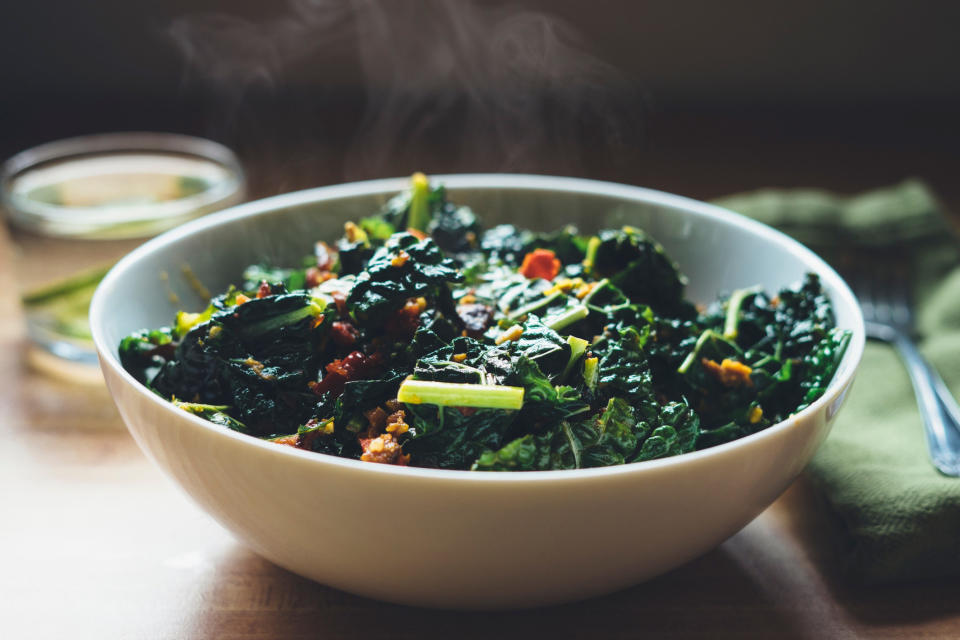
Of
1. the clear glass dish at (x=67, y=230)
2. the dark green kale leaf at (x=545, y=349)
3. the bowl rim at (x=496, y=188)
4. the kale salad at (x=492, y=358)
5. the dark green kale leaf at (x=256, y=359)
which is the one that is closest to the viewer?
the bowl rim at (x=496, y=188)

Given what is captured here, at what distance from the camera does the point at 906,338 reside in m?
3.00

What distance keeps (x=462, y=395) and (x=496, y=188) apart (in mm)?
1301

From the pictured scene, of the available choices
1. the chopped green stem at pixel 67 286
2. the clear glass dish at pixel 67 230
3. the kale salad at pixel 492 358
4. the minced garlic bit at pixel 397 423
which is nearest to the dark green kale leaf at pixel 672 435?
the kale salad at pixel 492 358

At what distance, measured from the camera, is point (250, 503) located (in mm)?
1687

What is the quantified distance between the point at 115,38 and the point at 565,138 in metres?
3.22

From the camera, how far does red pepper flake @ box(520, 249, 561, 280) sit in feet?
8.11

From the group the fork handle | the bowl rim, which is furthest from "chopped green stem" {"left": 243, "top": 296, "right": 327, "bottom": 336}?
the fork handle

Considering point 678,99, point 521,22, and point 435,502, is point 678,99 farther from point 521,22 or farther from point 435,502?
point 435,502

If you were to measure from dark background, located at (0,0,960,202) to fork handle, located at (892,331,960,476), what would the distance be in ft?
6.12

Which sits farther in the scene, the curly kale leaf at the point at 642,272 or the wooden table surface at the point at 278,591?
the curly kale leaf at the point at 642,272

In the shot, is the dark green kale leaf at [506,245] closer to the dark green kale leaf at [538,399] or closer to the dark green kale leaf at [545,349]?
the dark green kale leaf at [545,349]

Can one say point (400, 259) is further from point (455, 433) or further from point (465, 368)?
point (455, 433)

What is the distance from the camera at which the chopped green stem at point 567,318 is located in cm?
210

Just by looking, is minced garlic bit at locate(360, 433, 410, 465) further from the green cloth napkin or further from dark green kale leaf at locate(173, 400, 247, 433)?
the green cloth napkin
